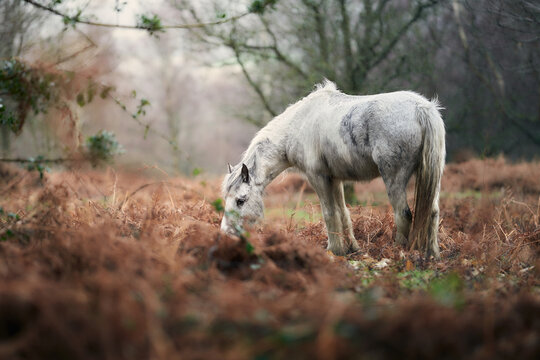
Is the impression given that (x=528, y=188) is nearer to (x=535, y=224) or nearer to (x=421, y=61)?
(x=421, y=61)

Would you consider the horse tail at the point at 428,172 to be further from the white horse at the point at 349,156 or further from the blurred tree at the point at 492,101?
the blurred tree at the point at 492,101

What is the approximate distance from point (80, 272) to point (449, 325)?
7.37ft

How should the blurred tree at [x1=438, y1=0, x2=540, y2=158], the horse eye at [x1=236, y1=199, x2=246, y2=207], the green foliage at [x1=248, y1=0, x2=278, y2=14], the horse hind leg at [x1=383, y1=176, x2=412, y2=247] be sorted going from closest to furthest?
the green foliage at [x1=248, y1=0, x2=278, y2=14], the horse hind leg at [x1=383, y1=176, x2=412, y2=247], the horse eye at [x1=236, y1=199, x2=246, y2=207], the blurred tree at [x1=438, y1=0, x2=540, y2=158]

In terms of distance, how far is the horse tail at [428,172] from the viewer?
Answer: 169 inches

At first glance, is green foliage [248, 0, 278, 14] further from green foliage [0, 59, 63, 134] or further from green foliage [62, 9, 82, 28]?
green foliage [0, 59, 63, 134]

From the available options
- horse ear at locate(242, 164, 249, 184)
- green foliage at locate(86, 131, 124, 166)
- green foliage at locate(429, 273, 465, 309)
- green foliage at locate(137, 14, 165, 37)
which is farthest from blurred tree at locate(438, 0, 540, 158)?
green foliage at locate(86, 131, 124, 166)

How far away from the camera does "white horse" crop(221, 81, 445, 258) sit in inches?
172

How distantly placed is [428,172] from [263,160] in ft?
7.28

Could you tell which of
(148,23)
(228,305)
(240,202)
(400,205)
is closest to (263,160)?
(240,202)

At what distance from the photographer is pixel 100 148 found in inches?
140

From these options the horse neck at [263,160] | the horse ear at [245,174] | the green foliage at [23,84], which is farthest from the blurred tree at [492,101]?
the green foliage at [23,84]

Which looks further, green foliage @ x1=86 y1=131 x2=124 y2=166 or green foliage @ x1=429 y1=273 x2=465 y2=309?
green foliage @ x1=86 y1=131 x2=124 y2=166

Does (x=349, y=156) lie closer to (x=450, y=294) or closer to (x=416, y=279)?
(x=416, y=279)

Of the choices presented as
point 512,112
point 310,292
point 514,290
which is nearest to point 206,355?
point 310,292
